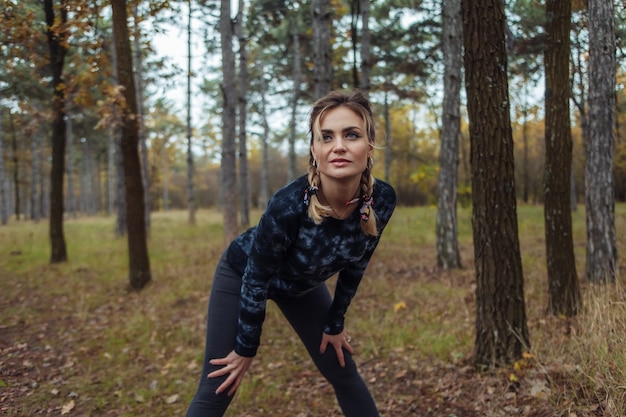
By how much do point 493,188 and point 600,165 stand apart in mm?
3914

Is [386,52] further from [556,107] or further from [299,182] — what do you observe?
[299,182]

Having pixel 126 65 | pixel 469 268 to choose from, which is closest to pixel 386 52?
pixel 469 268

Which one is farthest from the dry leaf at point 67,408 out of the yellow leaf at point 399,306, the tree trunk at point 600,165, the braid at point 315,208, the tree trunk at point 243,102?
the tree trunk at point 243,102

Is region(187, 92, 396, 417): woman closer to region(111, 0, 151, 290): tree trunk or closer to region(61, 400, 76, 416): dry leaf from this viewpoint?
region(61, 400, 76, 416): dry leaf

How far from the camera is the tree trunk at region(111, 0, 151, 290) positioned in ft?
21.9

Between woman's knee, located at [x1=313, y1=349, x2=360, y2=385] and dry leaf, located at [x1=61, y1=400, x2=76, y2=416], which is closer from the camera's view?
woman's knee, located at [x1=313, y1=349, x2=360, y2=385]

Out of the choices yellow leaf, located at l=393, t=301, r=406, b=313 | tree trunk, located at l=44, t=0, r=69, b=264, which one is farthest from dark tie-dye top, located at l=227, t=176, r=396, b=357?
tree trunk, located at l=44, t=0, r=69, b=264

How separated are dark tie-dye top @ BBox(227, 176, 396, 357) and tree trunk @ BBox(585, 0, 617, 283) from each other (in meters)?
5.16

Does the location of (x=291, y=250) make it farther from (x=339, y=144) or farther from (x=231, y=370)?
(x=231, y=370)

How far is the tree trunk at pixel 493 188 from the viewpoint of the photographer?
11.1ft

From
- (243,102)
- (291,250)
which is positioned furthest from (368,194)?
(243,102)

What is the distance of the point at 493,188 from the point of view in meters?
3.47

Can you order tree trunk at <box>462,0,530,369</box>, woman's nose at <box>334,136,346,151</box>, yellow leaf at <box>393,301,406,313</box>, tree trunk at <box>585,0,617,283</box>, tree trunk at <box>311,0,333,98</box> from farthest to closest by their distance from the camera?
tree trunk at <box>311,0,333,98</box>, yellow leaf at <box>393,301,406,313</box>, tree trunk at <box>585,0,617,283</box>, tree trunk at <box>462,0,530,369</box>, woman's nose at <box>334,136,346,151</box>

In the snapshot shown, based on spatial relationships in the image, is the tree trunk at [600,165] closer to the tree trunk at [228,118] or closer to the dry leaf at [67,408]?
the dry leaf at [67,408]
